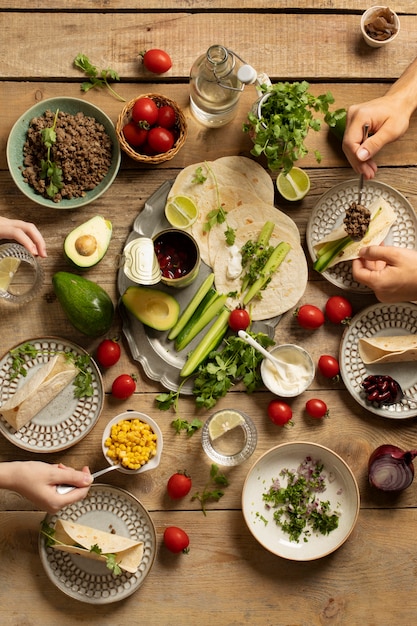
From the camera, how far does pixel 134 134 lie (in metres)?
2.87

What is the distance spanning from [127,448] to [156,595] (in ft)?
2.19

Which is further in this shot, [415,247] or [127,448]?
[415,247]

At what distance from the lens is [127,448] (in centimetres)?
279

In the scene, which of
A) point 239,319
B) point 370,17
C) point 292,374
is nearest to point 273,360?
point 292,374

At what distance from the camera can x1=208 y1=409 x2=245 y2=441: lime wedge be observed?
2855mm

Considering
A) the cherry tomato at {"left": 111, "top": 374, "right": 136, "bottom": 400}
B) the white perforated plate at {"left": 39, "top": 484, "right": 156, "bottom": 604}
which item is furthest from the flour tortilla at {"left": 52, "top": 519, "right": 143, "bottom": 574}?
the cherry tomato at {"left": 111, "top": 374, "right": 136, "bottom": 400}

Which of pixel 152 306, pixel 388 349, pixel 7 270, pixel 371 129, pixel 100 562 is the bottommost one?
pixel 100 562

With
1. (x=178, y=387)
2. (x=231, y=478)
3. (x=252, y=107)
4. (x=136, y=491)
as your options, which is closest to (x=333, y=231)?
(x=252, y=107)

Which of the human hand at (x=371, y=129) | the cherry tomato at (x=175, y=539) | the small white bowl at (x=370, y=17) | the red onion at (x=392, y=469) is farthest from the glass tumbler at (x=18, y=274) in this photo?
the small white bowl at (x=370, y=17)

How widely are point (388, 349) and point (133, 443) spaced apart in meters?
1.13

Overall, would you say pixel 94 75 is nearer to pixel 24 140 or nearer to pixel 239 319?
pixel 24 140

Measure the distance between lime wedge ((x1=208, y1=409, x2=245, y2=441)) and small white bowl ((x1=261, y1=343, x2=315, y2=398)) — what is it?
0.19 metres

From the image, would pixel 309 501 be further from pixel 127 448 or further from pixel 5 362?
pixel 5 362

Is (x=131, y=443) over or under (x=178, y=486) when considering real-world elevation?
over
